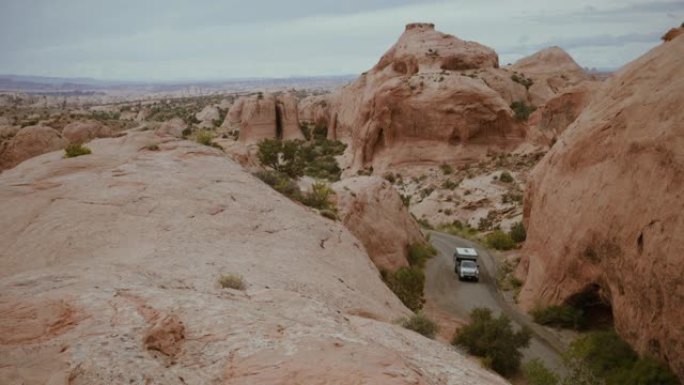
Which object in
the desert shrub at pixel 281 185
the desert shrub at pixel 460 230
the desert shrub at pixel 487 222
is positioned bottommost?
the desert shrub at pixel 460 230

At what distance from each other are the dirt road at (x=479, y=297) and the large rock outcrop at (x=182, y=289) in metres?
8.74

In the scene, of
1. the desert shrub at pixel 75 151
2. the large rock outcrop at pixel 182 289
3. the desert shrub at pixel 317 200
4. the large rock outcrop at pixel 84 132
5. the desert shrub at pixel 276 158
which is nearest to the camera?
the large rock outcrop at pixel 182 289

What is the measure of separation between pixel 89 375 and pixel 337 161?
5908 cm

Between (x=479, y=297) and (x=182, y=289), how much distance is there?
1945 cm

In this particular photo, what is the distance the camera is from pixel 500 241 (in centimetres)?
3325

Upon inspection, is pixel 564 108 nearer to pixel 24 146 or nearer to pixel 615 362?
pixel 615 362

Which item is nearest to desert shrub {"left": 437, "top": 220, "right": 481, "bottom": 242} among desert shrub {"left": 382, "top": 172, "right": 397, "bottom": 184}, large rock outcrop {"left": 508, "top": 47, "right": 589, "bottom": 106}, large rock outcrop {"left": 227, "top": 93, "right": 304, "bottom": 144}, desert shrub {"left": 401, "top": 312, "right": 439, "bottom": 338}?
desert shrub {"left": 382, "top": 172, "right": 397, "bottom": 184}

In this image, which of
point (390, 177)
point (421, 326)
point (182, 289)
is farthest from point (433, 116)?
point (182, 289)

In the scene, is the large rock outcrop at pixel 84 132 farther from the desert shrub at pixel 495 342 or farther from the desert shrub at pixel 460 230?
the desert shrub at pixel 495 342

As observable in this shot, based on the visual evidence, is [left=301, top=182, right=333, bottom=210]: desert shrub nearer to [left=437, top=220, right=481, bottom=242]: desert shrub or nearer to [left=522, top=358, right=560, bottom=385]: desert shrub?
[left=522, top=358, right=560, bottom=385]: desert shrub

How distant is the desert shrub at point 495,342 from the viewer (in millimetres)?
17344

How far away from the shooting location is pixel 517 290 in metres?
25.7

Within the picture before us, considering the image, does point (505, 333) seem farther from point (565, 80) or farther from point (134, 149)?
point (565, 80)

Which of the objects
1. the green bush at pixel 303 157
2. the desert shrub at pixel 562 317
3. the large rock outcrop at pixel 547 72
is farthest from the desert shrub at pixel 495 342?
the large rock outcrop at pixel 547 72
